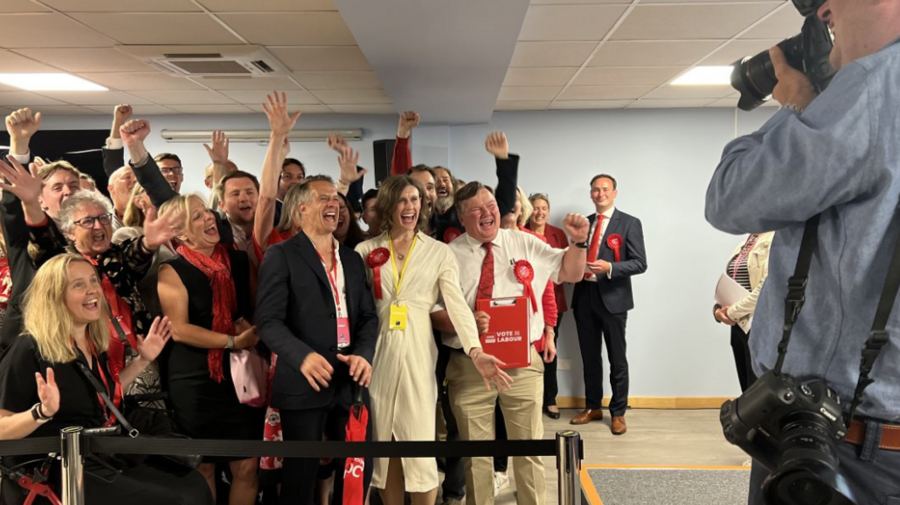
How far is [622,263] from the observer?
4.89 m

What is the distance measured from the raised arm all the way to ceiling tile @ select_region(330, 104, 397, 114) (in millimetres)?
2860

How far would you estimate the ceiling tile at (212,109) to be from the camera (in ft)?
17.9

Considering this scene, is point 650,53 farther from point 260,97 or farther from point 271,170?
point 260,97

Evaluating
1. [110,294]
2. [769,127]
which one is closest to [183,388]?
[110,294]

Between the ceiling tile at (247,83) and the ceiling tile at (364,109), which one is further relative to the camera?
the ceiling tile at (364,109)

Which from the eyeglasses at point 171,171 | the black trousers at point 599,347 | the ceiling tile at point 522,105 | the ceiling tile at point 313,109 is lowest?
the black trousers at point 599,347

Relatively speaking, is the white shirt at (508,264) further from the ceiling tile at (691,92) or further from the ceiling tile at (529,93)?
the ceiling tile at (691,92)

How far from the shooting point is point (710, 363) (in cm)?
562

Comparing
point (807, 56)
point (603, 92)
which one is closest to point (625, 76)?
point (603, 92)

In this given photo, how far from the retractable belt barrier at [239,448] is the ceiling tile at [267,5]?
7.23 ft

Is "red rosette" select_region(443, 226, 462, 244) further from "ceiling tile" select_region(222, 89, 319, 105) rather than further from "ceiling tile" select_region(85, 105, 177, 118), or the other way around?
"ceiling tile" select_region(85, 105, 177, 118)

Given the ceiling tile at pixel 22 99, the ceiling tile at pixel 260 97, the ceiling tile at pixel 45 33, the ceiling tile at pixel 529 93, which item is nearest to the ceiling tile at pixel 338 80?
the ceiling tile at pixel 260 97

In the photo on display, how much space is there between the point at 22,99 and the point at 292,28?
344 centimetres

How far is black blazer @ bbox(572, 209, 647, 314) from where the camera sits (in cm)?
491
